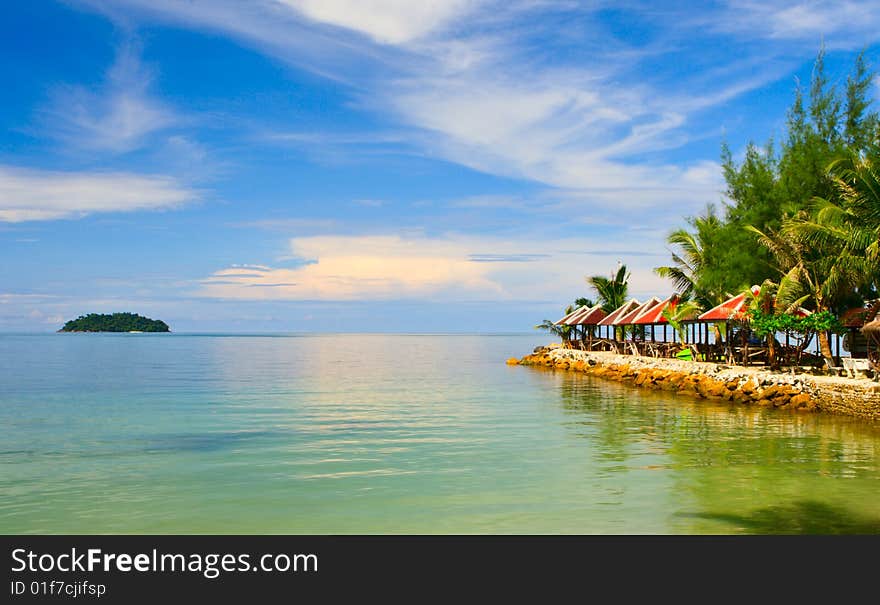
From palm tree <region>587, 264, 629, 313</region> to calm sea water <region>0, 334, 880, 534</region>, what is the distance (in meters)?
20.6

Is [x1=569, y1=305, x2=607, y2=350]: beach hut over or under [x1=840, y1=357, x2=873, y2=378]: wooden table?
over

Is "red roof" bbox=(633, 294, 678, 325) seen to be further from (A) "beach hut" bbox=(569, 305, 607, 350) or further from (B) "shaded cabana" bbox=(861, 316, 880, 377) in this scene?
(B) "shaded cabana" bbox=(861, 316, 880, 377)

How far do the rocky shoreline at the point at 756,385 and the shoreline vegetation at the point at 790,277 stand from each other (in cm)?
5

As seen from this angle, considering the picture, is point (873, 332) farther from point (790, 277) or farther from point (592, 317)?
point (592, 317)

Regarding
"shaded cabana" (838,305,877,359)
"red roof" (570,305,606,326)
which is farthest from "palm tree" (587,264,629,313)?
"shaded cabana" (838,305,877,359)

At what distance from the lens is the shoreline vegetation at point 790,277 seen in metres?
22.3

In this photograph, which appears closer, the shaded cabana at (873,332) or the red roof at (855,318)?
the shaded cabana at (873,332)

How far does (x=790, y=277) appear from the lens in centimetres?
2506

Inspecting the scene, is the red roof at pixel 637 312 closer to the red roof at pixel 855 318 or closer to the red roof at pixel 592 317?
the red roof at pixel 592 317

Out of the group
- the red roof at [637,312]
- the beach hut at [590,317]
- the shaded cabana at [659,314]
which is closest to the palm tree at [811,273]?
the shaded cabana at [659,314]

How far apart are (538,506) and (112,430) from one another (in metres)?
13.6

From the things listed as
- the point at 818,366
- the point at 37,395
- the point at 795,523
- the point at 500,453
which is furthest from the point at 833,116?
the point at 37,395

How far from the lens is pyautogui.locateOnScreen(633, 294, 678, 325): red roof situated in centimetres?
3559
